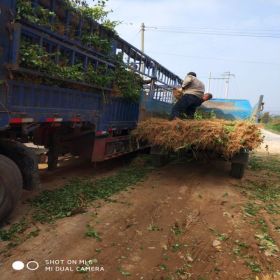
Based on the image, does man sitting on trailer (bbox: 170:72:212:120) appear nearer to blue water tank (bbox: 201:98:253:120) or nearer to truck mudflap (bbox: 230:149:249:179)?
truck mudflap (bbox: 230:149:249:179)

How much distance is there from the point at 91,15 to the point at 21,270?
14.8 ft

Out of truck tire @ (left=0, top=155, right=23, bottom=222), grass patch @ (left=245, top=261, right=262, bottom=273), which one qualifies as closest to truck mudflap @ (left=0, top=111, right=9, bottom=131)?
Answer: truck tire @ (left=0, top=155, right=23, bottom=222)

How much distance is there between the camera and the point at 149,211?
18.4ft

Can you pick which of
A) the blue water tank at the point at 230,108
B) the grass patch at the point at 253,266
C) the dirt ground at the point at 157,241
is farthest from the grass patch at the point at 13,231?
the blue water tank at the point at 230,108

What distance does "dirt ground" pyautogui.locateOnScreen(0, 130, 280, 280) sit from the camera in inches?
148

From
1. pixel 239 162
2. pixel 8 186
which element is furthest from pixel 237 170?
pixel 8 186

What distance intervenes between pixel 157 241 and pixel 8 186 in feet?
6.28

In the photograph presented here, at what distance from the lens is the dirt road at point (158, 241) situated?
12.4 feet

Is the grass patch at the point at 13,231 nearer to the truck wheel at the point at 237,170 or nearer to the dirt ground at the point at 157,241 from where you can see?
the dirt ground at the point at 157,241

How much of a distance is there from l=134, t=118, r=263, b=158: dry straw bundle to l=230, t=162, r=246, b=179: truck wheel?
0.54 meters

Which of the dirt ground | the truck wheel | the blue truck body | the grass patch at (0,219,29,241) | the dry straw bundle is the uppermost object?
the blue truck body

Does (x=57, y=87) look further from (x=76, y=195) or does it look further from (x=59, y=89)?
(x=76, y=195)

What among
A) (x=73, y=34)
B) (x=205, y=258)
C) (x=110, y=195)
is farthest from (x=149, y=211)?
(x=73, y=34)

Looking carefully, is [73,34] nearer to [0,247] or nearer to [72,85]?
[72,85]
